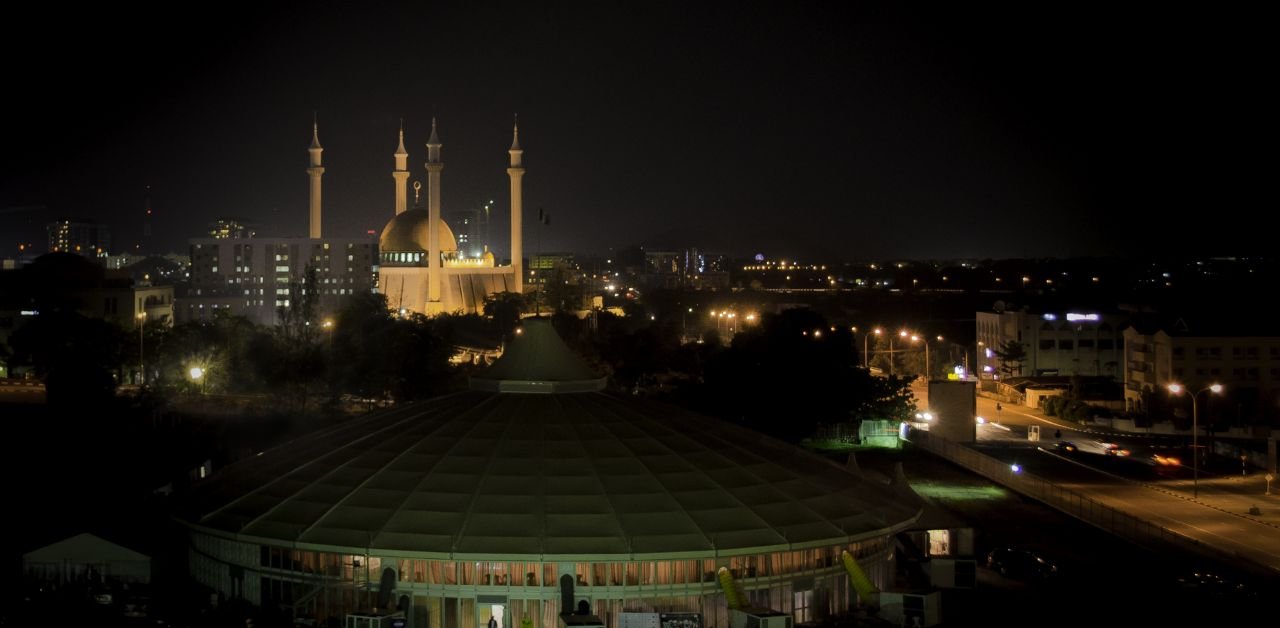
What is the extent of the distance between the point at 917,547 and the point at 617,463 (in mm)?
9183

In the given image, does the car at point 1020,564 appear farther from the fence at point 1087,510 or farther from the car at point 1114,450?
the car at point 1114,450

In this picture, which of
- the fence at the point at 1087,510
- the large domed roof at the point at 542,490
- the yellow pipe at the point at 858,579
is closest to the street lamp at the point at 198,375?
the fence at the point at 1087,510

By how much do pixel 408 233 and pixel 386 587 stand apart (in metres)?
122

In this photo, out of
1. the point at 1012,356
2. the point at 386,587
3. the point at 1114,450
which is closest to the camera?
the point at 386,587

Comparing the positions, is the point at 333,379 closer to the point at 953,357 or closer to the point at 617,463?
the point at 617,463

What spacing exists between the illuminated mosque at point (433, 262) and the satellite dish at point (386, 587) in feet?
373

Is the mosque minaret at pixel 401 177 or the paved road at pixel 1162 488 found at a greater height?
the mosque minaret at pixel 401 177

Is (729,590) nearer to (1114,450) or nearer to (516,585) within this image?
(516,585)

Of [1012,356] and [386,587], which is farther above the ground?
[1012,356]

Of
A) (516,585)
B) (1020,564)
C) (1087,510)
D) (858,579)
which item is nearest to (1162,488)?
(1087,510)

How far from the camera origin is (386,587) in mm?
24719

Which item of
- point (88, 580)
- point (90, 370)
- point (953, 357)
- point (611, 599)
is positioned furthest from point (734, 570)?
point (953, 357)

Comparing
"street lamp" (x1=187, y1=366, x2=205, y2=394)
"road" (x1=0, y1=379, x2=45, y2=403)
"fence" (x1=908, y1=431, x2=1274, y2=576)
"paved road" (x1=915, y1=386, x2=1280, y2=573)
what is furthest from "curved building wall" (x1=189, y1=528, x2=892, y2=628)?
"street lamp" (x1=187, y1=366, x2=205, y2=394)

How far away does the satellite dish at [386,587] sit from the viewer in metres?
24.6
